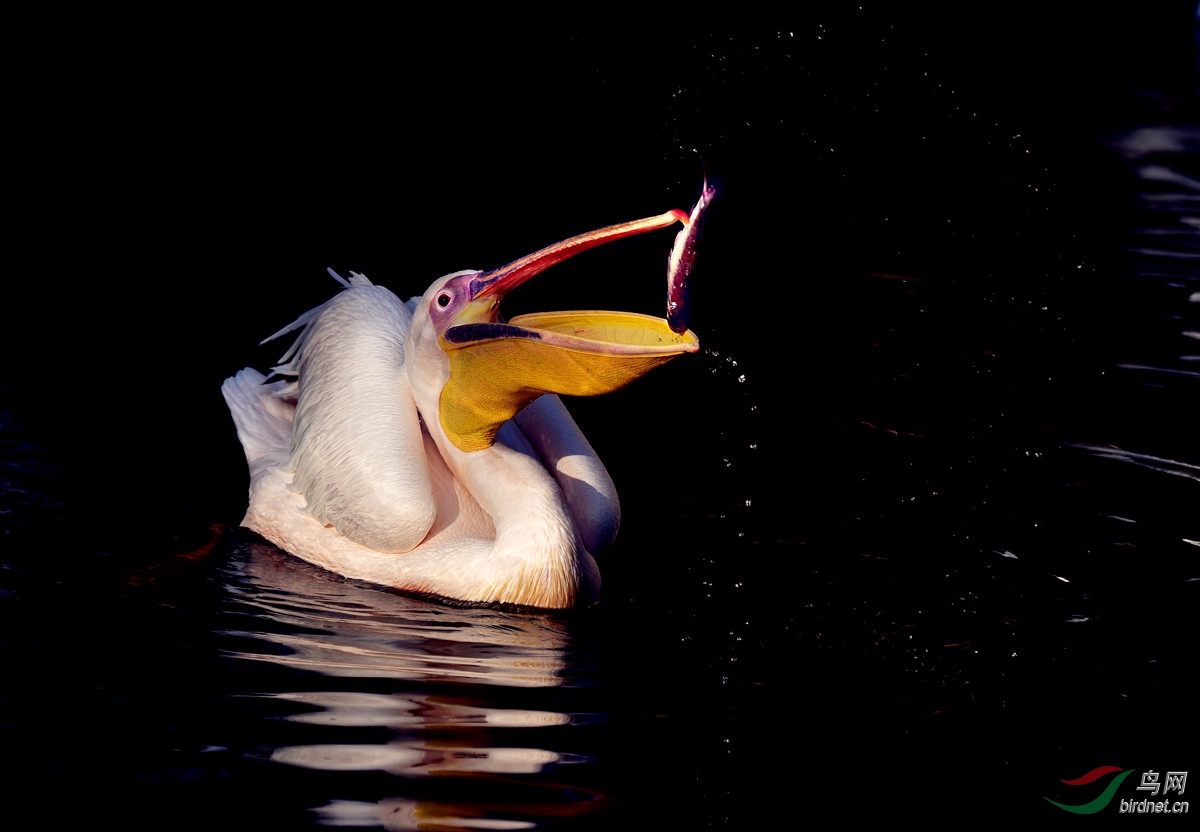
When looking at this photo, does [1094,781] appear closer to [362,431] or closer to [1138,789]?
[1138,789]

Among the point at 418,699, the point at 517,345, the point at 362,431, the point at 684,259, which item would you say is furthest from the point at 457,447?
the point at 684,259

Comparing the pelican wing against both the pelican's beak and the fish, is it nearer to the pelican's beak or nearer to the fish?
the pelican's beak

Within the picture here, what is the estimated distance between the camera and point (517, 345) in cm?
363

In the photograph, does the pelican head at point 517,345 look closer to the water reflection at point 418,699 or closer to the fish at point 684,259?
the fish at point 684,259

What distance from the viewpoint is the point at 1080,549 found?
14.6 ft

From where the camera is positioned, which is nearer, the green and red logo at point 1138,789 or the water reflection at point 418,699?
the water reflection at point 418,699

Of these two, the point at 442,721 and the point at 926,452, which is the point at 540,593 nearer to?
the point at 442,721

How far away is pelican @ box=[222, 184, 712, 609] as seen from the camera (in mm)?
3662

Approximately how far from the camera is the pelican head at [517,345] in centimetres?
339

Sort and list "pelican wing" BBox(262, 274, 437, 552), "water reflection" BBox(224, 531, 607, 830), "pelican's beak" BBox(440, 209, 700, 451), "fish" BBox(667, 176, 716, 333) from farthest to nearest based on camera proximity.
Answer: "pelican wing" BBox(262, 274, 437, 552)
"pelican's beak" BBox(440, 209, 700, 451)
"fish" BBox(667, 176, 716, 333)
"water reflection" BBox(224, 531, 607, 830)

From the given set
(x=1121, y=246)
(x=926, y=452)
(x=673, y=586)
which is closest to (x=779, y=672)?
(x=673, y=586)

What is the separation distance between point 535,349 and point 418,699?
0.94 metres

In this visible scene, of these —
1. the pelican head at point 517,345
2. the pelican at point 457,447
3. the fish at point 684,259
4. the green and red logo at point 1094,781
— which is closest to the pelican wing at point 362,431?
the pelican at point 457,447

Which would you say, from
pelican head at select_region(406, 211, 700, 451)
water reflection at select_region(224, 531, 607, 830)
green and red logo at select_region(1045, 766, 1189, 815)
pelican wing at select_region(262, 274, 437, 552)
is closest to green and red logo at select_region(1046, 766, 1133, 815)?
green and red logo at select_region(1045, 766, 1189, 815)
